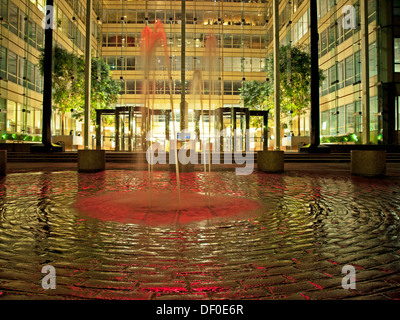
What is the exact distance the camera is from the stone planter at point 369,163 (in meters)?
10.3

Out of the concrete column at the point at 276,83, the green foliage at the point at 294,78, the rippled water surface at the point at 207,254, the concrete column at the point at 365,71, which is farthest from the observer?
the green foliage at the point at 294,78

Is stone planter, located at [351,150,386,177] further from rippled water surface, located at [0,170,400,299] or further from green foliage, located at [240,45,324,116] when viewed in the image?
green foliage, located at [240,45,324,116]

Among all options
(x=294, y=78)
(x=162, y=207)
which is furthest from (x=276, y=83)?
(x=294, y=78)

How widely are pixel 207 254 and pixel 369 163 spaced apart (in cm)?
944

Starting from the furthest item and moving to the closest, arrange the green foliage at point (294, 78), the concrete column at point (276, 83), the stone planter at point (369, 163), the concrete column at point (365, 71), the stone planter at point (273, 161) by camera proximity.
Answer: the green foliage at point (294, 78)
the concrete column at point (365, 71)
the concrete column at point (276, 83)
the stone planter at point (273, 161)
the stone planter at point (369, 163)

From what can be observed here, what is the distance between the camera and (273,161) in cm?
1209

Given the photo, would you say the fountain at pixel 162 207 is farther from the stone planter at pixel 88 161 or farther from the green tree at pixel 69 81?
the green tree at pixel 69 81

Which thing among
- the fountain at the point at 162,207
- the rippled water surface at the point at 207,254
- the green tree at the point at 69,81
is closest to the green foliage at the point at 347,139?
the green tree at the point at 69,81

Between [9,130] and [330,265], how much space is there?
27599mm

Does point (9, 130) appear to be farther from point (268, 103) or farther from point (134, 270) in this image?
point (134, 270)

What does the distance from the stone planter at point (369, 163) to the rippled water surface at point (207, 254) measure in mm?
5792

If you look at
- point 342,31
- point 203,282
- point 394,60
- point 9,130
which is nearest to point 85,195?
point 203,282

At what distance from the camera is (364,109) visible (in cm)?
2356
